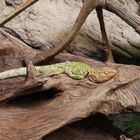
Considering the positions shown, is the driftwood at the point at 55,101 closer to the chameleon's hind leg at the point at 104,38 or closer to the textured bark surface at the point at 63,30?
the chameleon's hind leg at the point at 104,38

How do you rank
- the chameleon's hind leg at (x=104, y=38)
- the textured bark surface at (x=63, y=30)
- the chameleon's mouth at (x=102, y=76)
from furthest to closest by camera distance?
the textured bark surface at (x=63, y=30) < the chameleon's hind leg at (x=104, y=38) < the chameleon's mouth at (x=102, y=76)

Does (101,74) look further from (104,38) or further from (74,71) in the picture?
(104,38)

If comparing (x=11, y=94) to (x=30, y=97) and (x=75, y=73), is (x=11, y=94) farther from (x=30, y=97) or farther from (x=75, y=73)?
(x=75, y=73)

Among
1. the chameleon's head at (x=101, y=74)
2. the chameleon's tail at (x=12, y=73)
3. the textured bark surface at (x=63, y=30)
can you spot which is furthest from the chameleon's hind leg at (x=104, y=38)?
the chameleon's tail at (x=12, y=73)

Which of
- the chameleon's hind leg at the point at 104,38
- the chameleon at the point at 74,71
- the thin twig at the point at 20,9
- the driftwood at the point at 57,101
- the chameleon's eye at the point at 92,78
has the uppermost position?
the thin twig at the point at 20,9

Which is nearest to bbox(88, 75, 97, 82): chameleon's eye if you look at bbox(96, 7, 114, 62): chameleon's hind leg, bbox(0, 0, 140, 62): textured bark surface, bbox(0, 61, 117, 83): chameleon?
bbox(0, 61, 117, 83): chameleon

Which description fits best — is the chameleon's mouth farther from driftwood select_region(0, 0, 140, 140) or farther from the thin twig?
the thin twig

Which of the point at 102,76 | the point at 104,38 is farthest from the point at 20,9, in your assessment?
the point at 102,76

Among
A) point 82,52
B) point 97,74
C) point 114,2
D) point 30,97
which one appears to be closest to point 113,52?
point 82,52
